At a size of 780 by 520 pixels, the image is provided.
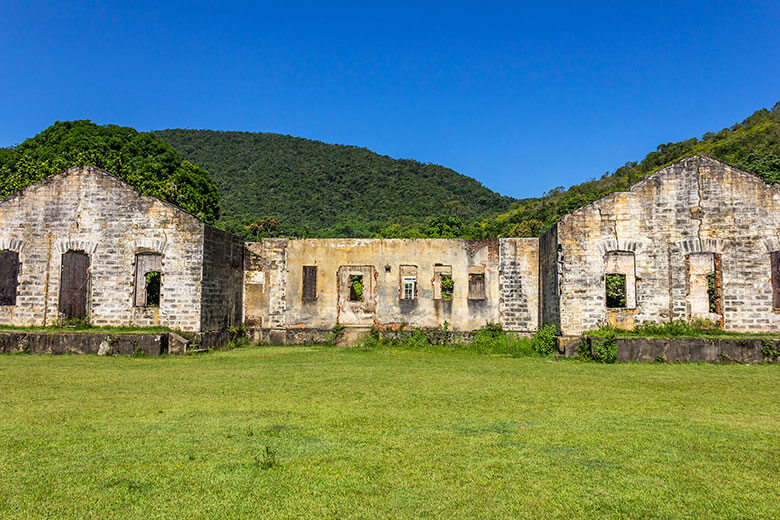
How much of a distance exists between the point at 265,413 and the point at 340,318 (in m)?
10.4

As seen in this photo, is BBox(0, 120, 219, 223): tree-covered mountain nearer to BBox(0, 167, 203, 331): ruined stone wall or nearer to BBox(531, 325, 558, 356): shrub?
BBox(0, 167, 203, 331): ruined stone wall

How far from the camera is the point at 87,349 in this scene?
13406 mm

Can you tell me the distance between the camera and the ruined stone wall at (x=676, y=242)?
44.0 feet

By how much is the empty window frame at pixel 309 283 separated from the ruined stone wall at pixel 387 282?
0.23ft

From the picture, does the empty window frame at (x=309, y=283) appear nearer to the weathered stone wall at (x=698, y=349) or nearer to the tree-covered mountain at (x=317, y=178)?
the weathered stone wall at (x=698, y=349)

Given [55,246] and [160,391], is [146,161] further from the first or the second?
[160,391]

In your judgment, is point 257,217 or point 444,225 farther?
point 257,217

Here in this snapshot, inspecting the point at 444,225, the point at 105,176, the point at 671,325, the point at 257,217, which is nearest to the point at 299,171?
the point at 257,217

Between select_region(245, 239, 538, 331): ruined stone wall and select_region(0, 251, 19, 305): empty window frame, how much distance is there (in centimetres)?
655

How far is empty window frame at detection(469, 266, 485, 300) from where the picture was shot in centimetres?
1673

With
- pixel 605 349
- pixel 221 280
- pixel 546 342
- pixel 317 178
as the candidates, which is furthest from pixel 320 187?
pixel 605 349

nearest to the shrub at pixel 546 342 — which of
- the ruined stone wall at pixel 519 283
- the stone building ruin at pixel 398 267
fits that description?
the stone building ruin at pixel 398 267

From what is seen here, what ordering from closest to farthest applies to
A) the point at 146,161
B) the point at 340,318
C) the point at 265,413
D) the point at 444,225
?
the point at 265,413, the point at 340,318, the point at 146,161, the point at 444,225

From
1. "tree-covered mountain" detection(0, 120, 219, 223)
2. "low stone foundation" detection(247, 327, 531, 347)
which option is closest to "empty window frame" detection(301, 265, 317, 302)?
"low stone foundation" detection(247, 327, 531, 347)
